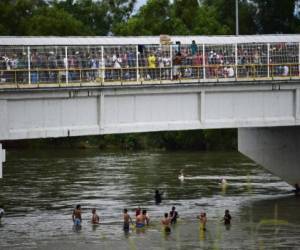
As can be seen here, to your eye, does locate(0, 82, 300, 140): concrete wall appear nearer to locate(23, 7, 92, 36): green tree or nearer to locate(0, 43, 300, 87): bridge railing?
locate(0, 43, 300, 87): bridge railing

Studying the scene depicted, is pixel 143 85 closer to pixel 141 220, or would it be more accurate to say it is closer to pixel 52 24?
pixel 141 220

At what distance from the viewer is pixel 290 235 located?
58.6 m

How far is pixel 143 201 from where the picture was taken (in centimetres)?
7069

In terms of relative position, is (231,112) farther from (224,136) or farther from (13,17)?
(13,17)

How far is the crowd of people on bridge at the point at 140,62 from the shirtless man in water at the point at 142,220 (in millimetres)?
6521

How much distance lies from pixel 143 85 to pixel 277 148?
13857 mm

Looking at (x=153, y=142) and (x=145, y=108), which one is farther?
(x=153, y=142)

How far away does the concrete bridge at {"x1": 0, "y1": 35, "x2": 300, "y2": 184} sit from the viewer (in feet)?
187

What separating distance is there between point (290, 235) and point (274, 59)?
14.1 meters

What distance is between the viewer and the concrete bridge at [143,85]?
2239 inches

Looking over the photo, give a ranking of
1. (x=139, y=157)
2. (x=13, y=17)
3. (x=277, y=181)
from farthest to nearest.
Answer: (x=13, y=17)
(x=139, y=157)
(x=277, y=181)

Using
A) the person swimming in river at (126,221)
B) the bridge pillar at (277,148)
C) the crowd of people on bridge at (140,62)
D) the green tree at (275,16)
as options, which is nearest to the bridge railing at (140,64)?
the crowd of people on bridge at (140,62)

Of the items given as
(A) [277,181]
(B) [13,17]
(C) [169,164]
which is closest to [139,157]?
(C) [169,164]

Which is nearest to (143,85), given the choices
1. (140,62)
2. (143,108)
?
(143,108)
